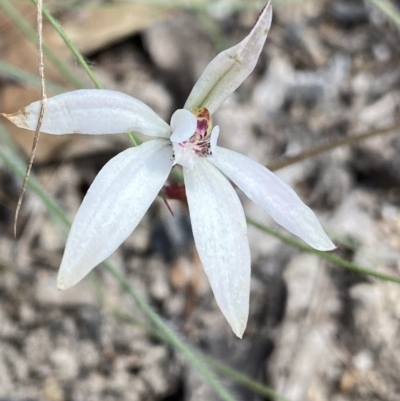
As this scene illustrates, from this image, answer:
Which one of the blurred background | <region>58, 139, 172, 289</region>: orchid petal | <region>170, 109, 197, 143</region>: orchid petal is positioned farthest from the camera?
the blurred background

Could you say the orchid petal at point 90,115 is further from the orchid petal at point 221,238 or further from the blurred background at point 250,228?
the blurred background at point 250,228

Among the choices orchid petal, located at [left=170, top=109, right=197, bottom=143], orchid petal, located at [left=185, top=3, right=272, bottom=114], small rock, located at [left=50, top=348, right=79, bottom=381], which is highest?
orchid petal, located at [left=185, top=3, right=272, bottom=114]

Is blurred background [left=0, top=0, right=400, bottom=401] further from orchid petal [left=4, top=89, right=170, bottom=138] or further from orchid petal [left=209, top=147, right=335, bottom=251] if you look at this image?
orchid petal [left=4, top=89, right=170, bottom=138]

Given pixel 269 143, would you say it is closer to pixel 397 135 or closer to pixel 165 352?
pixel 397 135

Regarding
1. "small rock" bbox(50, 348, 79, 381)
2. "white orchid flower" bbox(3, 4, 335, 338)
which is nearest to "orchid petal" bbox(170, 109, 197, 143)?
"white orchid flower" bbox(3, 4, 335, 338)

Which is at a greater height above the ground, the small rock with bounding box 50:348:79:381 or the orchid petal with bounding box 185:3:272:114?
the orchid petal with bounding box 185:3:272:114

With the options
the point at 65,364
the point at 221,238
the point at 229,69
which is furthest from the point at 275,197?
the point at 65,364

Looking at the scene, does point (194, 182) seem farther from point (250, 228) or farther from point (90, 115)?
point (250, 228)

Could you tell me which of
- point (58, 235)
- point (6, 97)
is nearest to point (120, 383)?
point (58, 235)
